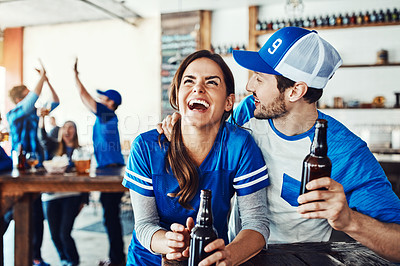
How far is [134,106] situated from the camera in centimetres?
627

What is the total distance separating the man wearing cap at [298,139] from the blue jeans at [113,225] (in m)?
2.15

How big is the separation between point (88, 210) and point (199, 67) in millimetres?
4455

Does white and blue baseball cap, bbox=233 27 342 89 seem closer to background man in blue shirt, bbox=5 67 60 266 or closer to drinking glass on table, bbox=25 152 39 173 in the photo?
drinking glass on table, bbox=25 152 39 173

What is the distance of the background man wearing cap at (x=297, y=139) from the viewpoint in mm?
1210

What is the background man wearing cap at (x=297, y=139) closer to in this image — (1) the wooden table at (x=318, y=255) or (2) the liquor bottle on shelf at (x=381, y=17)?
(1) the wooden table at (x=318, y=255)

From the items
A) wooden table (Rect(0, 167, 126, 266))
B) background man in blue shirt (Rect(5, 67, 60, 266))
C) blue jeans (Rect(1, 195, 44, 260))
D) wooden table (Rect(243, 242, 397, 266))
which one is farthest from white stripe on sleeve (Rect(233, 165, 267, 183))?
background man in blue shirt (Rect(5, 67, 60, 266))

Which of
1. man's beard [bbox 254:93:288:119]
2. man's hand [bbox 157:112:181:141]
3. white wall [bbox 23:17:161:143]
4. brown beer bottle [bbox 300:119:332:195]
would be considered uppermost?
white wall [bbox 23:17:161:143]

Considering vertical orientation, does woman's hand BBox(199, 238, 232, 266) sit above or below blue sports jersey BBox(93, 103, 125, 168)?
below

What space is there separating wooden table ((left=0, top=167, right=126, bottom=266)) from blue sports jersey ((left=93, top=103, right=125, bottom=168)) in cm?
40

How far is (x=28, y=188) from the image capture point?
2.63 m

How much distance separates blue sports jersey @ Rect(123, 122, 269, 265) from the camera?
128 cm

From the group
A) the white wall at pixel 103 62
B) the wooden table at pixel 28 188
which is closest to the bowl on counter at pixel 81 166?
the wooden table at pixel 28 188

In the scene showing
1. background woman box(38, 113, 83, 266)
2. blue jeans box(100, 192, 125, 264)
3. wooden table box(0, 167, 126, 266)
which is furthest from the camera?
blue jeans box(100, 192, 125, 264)

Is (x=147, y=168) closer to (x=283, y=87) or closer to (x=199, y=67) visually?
(x=199, y=67)
